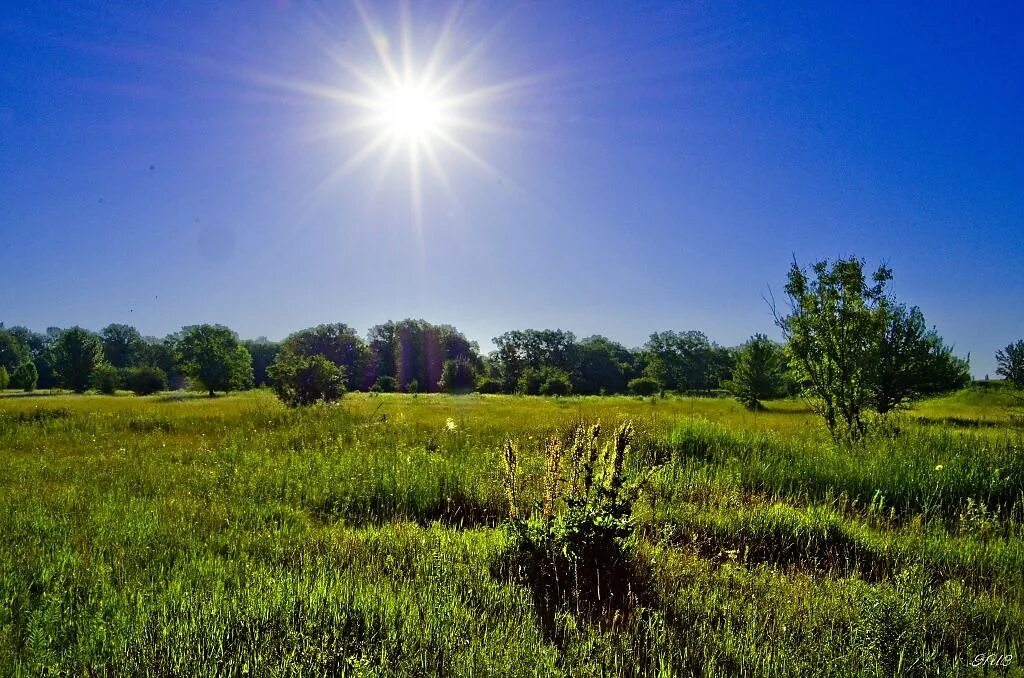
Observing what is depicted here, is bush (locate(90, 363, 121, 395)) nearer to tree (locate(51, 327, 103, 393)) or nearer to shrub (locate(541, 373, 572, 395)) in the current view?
tree (locate(51, 327, 103, 393))

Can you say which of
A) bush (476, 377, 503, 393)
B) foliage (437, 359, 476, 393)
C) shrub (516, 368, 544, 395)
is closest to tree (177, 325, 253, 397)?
foliage (437, 359, 476, 393)

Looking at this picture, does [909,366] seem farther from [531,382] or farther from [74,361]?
[74,361]

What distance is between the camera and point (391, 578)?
3705mm

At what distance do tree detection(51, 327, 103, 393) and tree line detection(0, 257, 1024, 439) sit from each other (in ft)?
0.49

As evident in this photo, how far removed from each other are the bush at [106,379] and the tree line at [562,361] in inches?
8.0

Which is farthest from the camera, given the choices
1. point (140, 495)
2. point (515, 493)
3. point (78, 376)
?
point (78, 376)

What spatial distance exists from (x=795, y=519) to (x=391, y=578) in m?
4.09

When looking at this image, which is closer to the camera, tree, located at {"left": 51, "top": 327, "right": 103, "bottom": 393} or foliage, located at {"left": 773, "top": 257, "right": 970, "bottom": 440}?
foliage, located at {"left": 773, "top": 257, "right": 970, "bottom": 440}

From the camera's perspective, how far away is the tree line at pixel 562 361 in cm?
1177

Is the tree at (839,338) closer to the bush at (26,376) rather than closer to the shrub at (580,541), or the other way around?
the shrub at (580,541)

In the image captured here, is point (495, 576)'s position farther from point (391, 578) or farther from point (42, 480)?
point (42, 480)

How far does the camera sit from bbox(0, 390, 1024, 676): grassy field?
105 inches

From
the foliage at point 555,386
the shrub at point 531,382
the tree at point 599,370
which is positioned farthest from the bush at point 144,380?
the tree at point 599,370

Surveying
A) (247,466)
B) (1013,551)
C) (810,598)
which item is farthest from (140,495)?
(1013,551)
